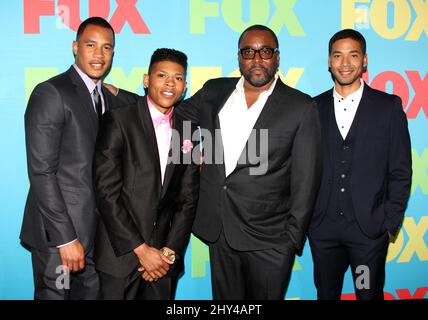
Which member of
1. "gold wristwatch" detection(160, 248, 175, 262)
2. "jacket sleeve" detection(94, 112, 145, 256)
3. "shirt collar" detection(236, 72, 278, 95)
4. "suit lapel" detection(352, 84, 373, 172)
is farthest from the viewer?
"suit lapel" detection(352, 84, 373, 172)

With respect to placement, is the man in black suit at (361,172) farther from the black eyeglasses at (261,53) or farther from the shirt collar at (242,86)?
the black eyeglasses at (261,53)

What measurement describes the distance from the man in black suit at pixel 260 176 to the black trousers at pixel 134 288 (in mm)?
430

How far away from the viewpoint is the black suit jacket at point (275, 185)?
107 inches

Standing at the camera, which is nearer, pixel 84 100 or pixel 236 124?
pixel 84 100

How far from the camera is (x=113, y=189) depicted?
8.18 feet

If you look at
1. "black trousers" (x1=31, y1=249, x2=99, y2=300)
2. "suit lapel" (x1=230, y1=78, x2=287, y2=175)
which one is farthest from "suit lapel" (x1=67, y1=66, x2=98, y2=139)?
"suit lapel" (x1=230, y1=78, x2=287, y2=175)

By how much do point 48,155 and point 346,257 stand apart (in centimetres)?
222

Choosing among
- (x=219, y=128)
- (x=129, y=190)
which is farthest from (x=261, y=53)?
(x=129, y=190)

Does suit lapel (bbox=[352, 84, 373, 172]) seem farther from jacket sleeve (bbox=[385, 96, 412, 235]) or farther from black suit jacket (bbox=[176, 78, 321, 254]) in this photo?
black suit jacket (bbox=[176, 78, 321, 254])

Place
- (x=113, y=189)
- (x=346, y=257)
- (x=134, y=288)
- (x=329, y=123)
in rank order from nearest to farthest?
(x=113, y=189) → (x=134, y=288) → (x=329, y=123) → (x=346, y=257)

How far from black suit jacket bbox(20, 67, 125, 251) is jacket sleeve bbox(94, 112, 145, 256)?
19 centimetres

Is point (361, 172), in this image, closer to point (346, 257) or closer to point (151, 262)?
point (346, 257)

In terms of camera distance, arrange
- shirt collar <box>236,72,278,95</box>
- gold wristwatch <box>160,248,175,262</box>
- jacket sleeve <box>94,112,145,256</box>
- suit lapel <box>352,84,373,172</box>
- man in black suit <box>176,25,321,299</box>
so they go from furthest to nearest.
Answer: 1. suit lapel <box>352,84,373,172</box>
2. shirt collar <box>236,72,278,95</box>
3. man in black suit <box>176,25,321,299</box>
4. gold wristwatch <box>160,248,175,262</box>
5. jacket sleeve <box>94,112,145,256</box>

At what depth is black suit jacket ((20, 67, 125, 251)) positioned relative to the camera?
2.50 meters
